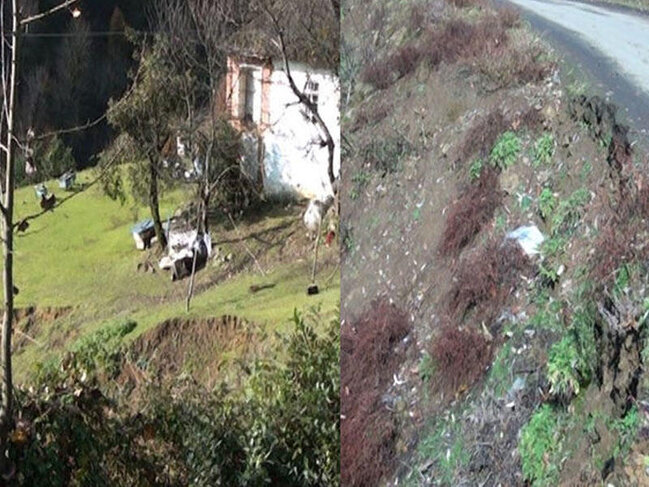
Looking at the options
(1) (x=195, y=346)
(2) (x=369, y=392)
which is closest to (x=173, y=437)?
(1) (x=195, y=346)

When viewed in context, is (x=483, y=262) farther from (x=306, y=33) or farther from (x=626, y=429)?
(x=306, y=33)

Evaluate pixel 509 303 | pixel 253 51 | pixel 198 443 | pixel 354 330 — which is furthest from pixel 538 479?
pixel 253 51

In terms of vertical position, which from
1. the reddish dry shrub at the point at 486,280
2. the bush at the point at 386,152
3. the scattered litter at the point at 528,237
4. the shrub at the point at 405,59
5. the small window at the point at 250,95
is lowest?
the small window at the point at 250,95

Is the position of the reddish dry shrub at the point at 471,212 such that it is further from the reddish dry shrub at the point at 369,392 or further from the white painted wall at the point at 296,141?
the white painted wall at the point at 296,141

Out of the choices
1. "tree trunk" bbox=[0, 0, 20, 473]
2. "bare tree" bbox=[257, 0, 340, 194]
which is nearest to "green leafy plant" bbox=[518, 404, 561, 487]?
"bare tree" bbox=[257, 0, 340, 194]

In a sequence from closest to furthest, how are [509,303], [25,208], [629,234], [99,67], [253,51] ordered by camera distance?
[629,234] → [509,303] → [253,51] → [25,208] → [99,67]

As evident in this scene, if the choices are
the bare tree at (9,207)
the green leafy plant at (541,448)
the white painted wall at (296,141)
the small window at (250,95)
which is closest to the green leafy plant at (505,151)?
the green leafy plant at (541,448)

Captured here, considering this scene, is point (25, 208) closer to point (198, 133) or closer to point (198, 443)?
point (198, 133)
